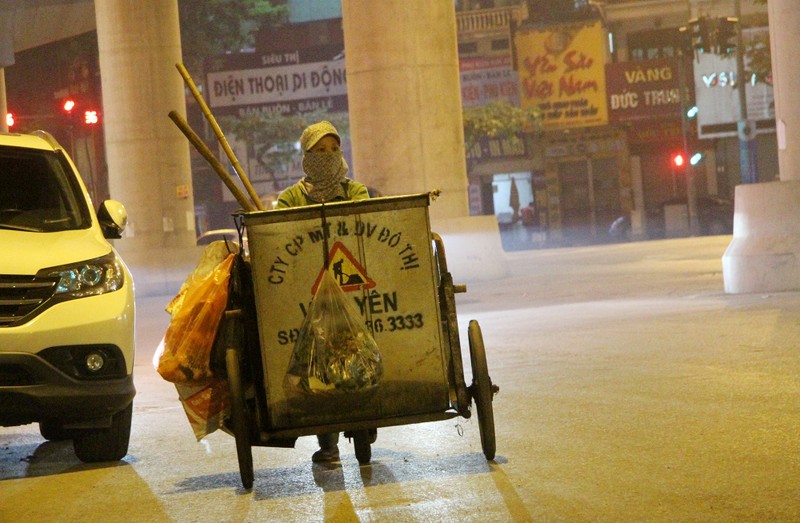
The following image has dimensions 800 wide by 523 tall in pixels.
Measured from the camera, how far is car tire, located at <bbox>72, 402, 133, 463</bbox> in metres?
7.61

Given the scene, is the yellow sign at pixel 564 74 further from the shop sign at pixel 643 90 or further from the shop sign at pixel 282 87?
the shop sign at pixel 282 87

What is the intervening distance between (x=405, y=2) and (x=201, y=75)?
109ft

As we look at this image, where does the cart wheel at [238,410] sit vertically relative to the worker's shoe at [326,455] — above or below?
above

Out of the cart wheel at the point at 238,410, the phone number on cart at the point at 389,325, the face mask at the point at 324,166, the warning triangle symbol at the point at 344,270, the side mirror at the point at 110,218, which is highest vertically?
the face mask at the point at 324,166

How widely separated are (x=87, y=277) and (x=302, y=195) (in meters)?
1.35

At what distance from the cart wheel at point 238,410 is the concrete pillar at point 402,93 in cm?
1665

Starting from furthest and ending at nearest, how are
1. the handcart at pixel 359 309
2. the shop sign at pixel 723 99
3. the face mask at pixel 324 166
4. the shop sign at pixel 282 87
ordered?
the shop sign at pixel 282 87, the shop sign at pixel 723 99, the face mask at pixel 324 166, the handcart at pixel 359 309

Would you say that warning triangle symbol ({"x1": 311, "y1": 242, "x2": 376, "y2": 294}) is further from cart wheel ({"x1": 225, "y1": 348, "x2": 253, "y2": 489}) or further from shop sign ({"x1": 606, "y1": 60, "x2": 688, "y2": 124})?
shop sign ({"x1": 606, "y1": 60, "x2": 688, "y2": 124})

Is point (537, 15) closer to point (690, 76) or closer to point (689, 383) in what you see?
point (690, 76)

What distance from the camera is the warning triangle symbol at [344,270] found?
6.16m

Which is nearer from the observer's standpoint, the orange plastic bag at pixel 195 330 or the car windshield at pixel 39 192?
the orange plastic bag at pixel 195 330

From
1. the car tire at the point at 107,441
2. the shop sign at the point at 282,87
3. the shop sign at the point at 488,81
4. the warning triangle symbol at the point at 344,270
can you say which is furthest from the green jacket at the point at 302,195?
the shop sign at the point at 488,81

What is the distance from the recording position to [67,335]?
698 cm

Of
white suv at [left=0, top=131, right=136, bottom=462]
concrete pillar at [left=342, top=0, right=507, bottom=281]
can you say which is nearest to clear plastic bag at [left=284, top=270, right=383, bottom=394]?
white suv at [left=0, top=131, right=136, bottom=462]
